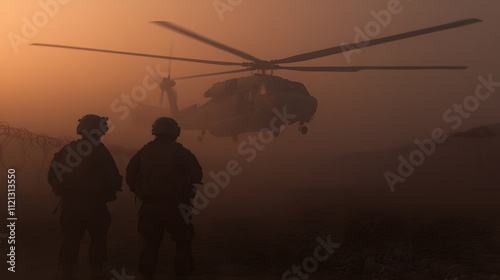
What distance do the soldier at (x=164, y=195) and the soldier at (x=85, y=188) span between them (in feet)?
1.42

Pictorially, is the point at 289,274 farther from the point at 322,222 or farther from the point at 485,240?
the point at 485,240

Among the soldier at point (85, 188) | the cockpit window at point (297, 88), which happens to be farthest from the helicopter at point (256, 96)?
the soldier at point (85, 188)

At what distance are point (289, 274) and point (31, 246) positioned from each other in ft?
16.2

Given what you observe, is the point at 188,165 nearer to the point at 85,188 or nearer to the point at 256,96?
the point at 85,188

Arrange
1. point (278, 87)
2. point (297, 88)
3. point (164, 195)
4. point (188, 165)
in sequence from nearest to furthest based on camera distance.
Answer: point (164, 195) → point (188, 165) → point (278, 87) → point (297, 88)

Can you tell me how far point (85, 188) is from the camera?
14.6ft

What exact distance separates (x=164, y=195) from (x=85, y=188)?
91 cm

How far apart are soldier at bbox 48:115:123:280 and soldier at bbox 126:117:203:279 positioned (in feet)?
1.42

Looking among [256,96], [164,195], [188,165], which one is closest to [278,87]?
[256,96]

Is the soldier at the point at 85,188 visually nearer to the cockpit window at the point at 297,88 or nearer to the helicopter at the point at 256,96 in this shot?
the helicopter at the point at 256,96

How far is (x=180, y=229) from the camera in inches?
170

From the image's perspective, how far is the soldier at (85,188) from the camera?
4.44 metres

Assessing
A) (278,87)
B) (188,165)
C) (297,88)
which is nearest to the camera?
(188,165)

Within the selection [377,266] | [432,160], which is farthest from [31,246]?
[432,160]
